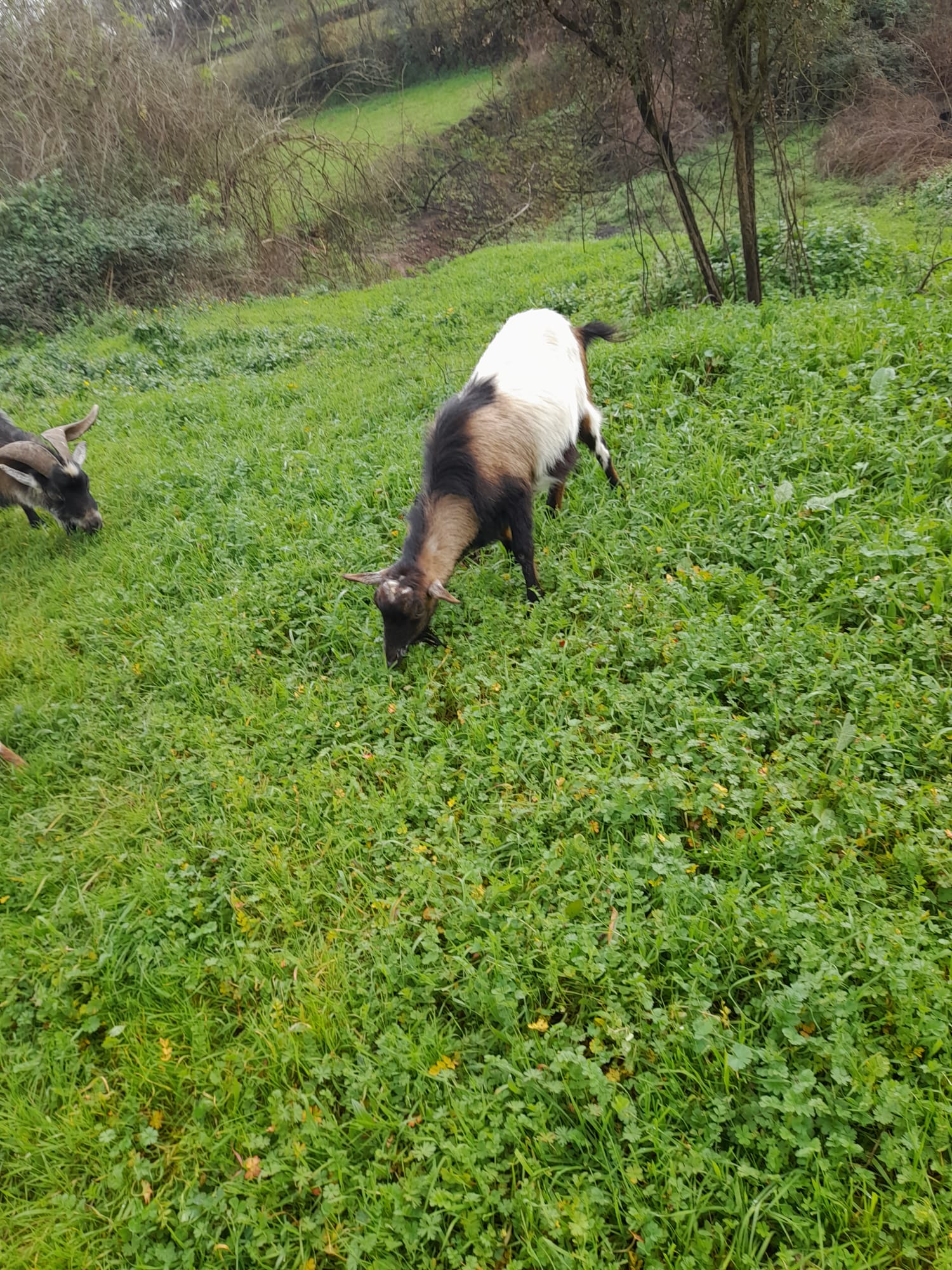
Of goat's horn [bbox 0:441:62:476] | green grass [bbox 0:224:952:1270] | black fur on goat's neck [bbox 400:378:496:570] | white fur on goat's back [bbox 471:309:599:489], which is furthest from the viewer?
goat's horn [bbox 0:441:62:476]

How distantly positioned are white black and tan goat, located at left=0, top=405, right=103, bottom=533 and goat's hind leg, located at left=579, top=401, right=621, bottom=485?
3.88 meters

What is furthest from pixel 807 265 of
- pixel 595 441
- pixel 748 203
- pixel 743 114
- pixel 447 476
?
pixel 447 476

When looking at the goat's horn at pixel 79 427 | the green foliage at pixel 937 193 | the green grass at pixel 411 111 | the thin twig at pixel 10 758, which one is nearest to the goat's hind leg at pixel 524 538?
the thin twig at pixel 10 758

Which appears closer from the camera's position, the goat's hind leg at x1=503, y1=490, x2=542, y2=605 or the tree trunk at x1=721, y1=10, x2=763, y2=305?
the goat's hind leg at x1=503, y1=490, x2=542, y2=605

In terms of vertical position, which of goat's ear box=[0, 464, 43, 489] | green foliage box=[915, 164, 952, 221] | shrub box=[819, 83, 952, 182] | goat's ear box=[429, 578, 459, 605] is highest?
goat's ear box=[0, 464, 43, 489]

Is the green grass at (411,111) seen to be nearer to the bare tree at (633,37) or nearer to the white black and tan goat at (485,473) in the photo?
the bare tree at (633,37)

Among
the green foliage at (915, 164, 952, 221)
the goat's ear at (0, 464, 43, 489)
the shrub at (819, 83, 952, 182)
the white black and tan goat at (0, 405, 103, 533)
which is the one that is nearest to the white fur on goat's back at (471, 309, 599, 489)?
the white black and tan goat at (0, 405, 103, 533)

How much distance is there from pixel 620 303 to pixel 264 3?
1671 cm

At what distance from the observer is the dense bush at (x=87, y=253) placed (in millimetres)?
11273

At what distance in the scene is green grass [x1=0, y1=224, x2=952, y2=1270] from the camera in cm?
182

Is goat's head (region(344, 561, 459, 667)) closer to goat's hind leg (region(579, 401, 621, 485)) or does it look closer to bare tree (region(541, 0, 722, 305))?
goat's hind leg (region(579, 401, 621, 485))

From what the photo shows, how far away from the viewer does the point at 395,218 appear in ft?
53.3

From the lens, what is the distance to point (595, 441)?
4.71 meters

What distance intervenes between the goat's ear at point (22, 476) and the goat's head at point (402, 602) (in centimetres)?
353
